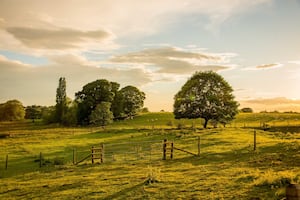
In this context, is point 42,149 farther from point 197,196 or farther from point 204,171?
point 197,196

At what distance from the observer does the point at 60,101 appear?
110 m

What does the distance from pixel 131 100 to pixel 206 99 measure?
4334 centimetres

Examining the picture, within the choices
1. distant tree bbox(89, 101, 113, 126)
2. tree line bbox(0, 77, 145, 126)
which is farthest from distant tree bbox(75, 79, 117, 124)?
distant tree bbox(89, 101, 113, 126)

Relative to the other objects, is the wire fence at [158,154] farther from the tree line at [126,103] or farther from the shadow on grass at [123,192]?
the tree line at [126,103]

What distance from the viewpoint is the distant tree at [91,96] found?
338 feet

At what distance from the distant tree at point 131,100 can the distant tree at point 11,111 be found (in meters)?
39.3

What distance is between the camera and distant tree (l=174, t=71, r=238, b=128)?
72375 millimetres

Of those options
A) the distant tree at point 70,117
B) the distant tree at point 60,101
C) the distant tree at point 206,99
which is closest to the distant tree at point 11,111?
the distant tree at point 60,101

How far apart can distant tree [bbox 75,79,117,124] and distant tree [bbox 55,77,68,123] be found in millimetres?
4652

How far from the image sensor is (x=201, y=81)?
75.7 meters

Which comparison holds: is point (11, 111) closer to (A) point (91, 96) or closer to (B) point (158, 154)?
(A) point (91, 96)

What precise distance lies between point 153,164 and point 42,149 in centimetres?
2520

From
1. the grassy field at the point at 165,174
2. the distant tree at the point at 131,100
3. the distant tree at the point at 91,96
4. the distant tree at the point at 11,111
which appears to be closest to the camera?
the grassy field at the point at 165,174

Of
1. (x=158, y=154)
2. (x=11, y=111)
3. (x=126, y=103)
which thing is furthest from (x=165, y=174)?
(x=11, y=111)
